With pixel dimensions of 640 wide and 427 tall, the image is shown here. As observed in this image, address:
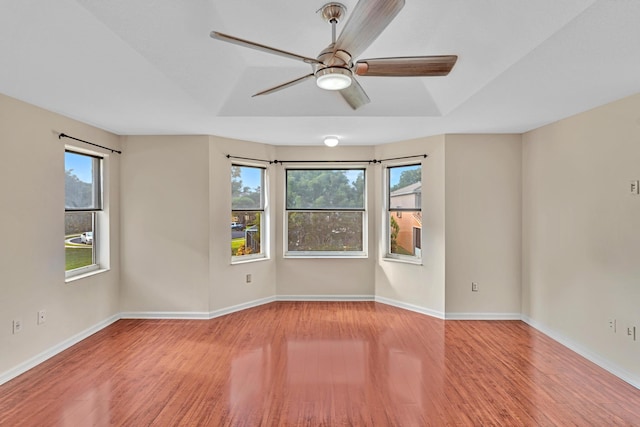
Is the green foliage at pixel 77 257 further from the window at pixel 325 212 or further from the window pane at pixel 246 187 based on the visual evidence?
the window at pixel 325 212

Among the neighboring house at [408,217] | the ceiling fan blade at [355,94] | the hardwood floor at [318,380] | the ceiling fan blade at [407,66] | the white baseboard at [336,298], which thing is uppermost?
the ceiling fan blade at [407,66]

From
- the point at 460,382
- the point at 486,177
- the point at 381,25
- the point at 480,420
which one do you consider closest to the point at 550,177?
the point at 486,177

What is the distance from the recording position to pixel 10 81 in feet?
8.28

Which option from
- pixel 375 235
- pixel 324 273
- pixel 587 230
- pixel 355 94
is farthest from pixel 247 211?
pixel 587 230

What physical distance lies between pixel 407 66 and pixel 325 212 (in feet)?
11.7

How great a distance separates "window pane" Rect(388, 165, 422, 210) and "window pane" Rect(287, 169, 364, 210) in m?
0.49


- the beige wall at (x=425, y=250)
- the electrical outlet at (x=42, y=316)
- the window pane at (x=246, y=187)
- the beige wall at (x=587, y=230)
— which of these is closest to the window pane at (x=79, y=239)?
the electrical outlet at (x=42, y=316)

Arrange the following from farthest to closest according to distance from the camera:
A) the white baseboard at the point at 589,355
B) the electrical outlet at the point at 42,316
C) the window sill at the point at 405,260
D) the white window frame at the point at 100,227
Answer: the window sill at the point at 405,260 → the white window frame at the point at 100,227 → the electrical outlet at the point at 42,316 → the white baseboard at the point at 589,355

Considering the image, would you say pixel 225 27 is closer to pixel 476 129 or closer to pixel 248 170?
pixel 248 170

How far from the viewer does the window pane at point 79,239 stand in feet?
12.1

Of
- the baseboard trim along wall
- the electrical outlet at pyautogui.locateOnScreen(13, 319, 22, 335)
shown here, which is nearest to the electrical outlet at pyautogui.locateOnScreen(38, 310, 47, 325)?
the electrical outlet at pyautogui.locateOnScreen(13, 319, 22, 335)

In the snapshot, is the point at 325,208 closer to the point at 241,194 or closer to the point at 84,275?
the point at 241,194

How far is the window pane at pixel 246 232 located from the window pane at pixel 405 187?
2098mm

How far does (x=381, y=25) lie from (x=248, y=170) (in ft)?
12.2
